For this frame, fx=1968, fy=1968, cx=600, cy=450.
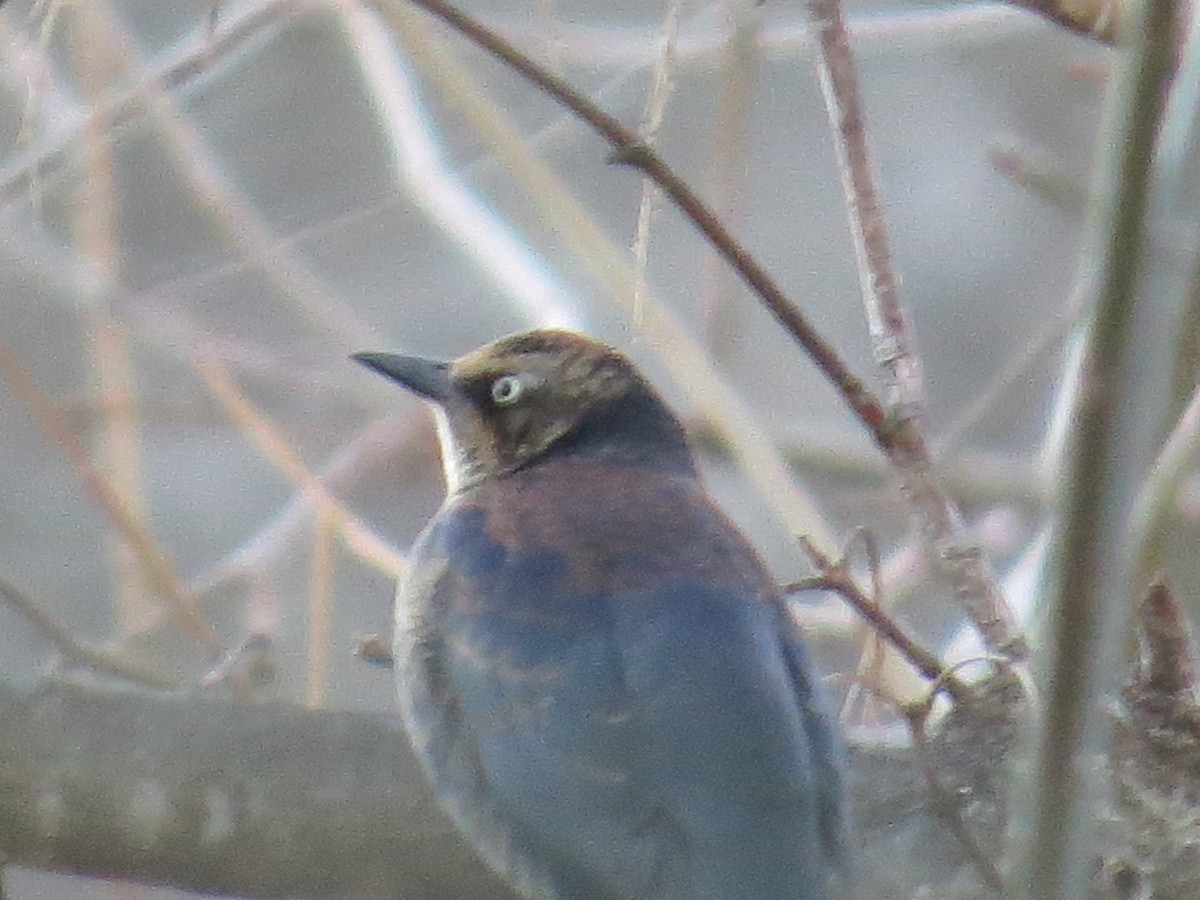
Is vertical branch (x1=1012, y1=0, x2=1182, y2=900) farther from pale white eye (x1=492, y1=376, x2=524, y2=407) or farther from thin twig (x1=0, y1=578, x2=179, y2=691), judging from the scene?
pale white eye (x1=492, y1=376, x2=524, y2=407)

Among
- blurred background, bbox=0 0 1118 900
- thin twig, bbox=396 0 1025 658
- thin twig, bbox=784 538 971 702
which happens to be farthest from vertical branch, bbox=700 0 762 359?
thin twig, bbox=784 538 971 702

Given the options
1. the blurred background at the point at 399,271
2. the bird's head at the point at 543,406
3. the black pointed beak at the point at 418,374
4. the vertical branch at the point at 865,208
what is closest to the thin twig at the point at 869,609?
the vertical branch at the point at 865,208

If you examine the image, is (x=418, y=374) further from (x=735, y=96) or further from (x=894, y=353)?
(x=894, y=353)

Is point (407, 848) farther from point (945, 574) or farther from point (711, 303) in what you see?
point (711, 303)

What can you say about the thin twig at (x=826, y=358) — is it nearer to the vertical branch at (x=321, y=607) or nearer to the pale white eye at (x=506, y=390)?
the pale white eye at (x=506, y=390)

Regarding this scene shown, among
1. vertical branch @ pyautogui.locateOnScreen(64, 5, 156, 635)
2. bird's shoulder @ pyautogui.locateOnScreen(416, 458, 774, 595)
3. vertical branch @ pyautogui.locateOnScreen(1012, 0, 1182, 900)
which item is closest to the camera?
vertical branch @ pyautogui.locateOnScreen(1012, 0, 1182, 900)

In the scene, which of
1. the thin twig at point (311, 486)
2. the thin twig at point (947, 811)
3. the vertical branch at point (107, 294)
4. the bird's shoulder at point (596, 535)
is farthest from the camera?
the vertical branch at point (107, 294)

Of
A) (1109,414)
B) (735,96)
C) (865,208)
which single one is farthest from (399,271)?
(1109,414)
